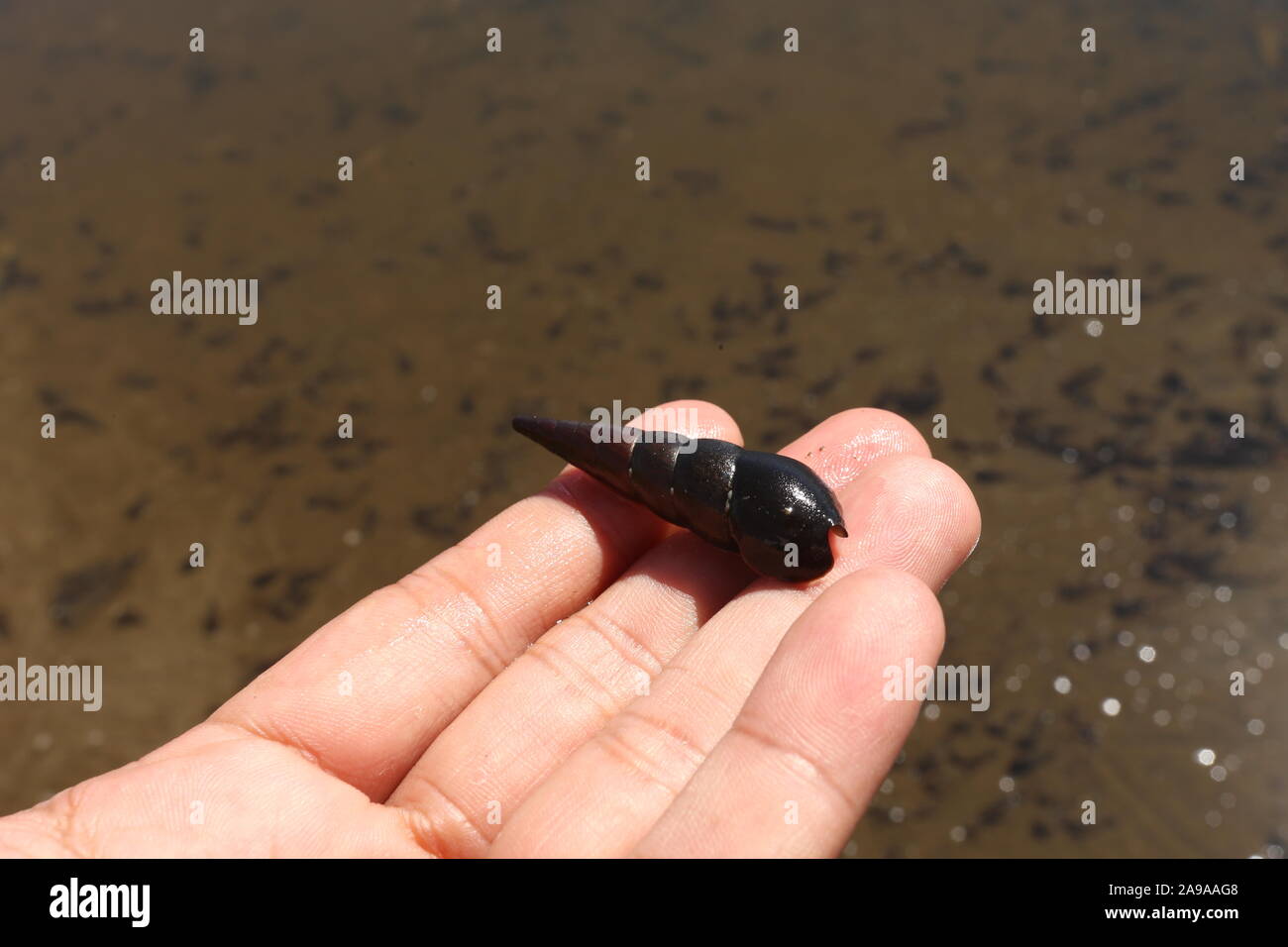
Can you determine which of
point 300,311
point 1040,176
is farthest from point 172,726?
point 1040,176

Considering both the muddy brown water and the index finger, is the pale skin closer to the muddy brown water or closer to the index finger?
the index finger

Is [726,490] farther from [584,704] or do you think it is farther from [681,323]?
[681,323]

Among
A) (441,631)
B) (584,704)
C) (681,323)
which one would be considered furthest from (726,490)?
(681,323)

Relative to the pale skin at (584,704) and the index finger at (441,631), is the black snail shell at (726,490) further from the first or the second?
the index finger at (441,631)

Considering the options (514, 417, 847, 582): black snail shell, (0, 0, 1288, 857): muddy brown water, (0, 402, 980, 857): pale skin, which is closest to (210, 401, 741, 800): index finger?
(0, 402, 980, 857): pale skin

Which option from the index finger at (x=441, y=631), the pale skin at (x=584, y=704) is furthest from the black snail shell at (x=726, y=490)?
the index finger at (x=441, y=631)

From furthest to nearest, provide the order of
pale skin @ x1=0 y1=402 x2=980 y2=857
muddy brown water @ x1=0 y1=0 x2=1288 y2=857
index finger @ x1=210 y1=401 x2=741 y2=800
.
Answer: muddy brown water @ x1=0 y1=0 x2=1288 y2=857, index finger @ x1=210 y1=401 x2=741 y2=800, pale skin @ x1=0 y1=402 x2=980 y2=857
